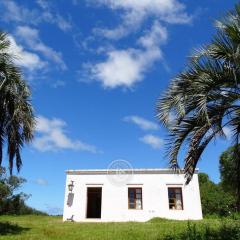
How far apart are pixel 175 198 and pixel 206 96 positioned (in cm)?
1575

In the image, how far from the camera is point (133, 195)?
24.5m

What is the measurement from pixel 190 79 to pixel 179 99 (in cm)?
63

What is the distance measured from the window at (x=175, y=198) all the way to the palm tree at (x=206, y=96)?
14123mm

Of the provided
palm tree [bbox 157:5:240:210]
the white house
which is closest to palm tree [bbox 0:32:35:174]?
palm tree [bbox 157:5:240:210]

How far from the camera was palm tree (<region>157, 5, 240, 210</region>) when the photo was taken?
9.80 metres

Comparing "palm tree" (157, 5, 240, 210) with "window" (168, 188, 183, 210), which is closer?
"palm tree" (157, 5, 240, 210)

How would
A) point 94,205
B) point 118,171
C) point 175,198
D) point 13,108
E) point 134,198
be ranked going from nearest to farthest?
point 13,108, point 175,198, point 134,198, point 118,171, point 94,205

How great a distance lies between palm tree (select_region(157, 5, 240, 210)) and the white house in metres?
13.8

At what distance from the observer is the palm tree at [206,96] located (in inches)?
386

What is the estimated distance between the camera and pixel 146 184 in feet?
80.3

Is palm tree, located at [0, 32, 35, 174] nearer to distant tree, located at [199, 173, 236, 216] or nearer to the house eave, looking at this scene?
the house eave

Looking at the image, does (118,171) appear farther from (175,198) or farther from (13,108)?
(13,108)

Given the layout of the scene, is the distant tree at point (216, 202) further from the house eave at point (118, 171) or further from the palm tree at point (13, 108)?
the palm tree at point (13, 108)

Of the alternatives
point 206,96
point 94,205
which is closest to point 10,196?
point 94,205
